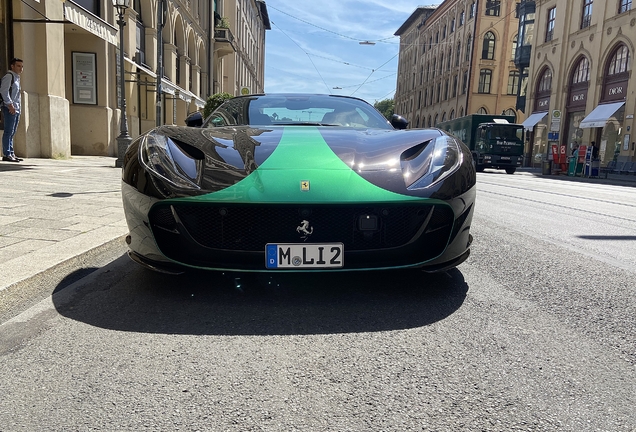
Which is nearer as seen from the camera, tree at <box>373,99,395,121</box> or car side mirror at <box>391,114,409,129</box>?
car side mirror at <box>391,114,409,129</box>

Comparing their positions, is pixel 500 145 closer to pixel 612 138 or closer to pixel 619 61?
pixel 612 138

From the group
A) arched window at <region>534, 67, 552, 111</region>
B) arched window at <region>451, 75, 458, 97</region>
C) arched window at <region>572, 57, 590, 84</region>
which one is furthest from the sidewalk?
arched window at <region>451, 75, 458, 97</region>

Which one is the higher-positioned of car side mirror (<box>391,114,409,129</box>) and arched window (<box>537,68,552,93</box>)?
arched window (<box>537,68,552,93</box>)

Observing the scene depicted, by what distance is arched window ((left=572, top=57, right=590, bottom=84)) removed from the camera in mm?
29297

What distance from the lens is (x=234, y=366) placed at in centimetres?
190

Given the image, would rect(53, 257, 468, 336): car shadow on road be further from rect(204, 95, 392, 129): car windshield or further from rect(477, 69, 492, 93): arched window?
rect(477, 69, 492, 93): arched window

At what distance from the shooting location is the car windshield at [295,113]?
3938mm

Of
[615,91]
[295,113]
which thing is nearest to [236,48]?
[615,91]

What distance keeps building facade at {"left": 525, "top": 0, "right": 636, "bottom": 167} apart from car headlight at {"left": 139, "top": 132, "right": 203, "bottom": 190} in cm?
2572

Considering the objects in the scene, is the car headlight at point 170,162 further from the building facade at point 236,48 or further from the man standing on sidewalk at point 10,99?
the building facade at point 236,48

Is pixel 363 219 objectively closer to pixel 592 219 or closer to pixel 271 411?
pixel 271 411

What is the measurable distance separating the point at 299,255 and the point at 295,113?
6.75ft

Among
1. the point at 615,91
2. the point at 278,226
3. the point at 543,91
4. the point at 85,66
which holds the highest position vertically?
the point at 543,91

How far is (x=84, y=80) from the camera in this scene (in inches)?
582
